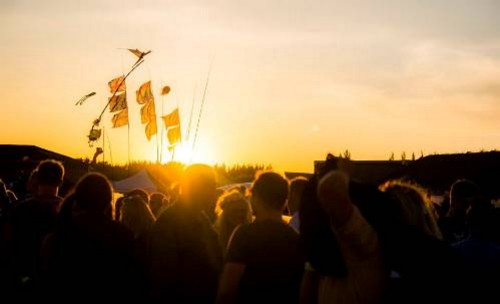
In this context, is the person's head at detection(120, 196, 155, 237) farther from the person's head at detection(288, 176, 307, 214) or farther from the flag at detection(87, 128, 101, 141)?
the flag at detection(87, 128, 101, 141)

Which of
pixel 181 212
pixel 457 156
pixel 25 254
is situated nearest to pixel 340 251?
pixel 181 212

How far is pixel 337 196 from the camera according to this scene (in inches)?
155

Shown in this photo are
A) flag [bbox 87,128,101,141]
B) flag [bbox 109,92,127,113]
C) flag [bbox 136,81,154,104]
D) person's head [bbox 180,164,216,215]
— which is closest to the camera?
person's head [bbox 180,164,216,215]

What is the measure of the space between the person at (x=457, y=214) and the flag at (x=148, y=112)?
148ft

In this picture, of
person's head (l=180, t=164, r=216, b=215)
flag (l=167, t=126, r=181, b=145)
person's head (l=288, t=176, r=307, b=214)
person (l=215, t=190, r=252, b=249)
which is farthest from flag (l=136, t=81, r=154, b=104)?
person's head (l=180, t=164, r=216, b=215)

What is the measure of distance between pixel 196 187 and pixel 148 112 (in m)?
47.5

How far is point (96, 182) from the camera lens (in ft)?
16.8

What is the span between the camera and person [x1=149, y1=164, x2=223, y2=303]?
17.7 feet

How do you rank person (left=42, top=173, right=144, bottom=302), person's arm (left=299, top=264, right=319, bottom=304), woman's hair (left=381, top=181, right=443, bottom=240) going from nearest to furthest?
woman's hair (left=381, top=181, right=443, bottom=240) < person's arm (left=299, top=264, right=319, bottom=304) < person (left=42, top=173, right=144, bottom=302)

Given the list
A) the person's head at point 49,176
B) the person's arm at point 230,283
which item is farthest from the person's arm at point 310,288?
the person's head at point 49,176

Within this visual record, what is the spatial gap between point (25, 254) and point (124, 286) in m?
1.23

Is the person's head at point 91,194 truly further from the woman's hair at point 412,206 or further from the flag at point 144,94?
the flag at point 144,94

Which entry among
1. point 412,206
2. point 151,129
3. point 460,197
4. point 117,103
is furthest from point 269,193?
point 151,129

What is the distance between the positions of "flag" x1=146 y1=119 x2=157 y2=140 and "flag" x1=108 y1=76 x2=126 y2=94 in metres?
3.02
